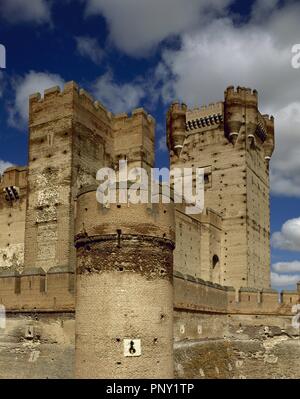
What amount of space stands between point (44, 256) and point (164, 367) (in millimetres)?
10112

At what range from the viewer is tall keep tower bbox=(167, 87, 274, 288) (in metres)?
24.5

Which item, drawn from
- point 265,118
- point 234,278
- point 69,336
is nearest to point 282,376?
point 234,278

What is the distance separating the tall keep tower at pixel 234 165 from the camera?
24453 mm

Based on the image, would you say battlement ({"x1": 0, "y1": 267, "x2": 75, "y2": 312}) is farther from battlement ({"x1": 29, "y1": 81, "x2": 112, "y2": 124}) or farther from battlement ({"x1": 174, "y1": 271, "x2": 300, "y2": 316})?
battlement ({"x1": 29, "y1": 81, "x2": 112, "y2": 124})

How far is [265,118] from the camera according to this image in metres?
28.0

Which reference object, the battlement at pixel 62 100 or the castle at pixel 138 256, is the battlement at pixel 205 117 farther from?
the battlement at pixel 62 100

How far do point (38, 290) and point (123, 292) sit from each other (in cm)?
558

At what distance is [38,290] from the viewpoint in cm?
1454

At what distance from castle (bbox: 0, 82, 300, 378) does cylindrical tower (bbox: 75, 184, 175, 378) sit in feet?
0.08

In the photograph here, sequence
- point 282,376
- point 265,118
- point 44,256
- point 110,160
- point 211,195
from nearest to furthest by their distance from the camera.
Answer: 1. point 282,376
2. point 44,256
3. point 110,160
4. point 211,195
5. point 265,118

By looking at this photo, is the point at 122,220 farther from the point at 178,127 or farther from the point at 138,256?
the point at 178,127

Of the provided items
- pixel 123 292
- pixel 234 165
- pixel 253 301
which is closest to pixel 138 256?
pixel 123 292

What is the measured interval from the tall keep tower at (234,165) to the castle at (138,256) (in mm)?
57

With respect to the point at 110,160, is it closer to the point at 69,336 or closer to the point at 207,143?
the point at 207,143
